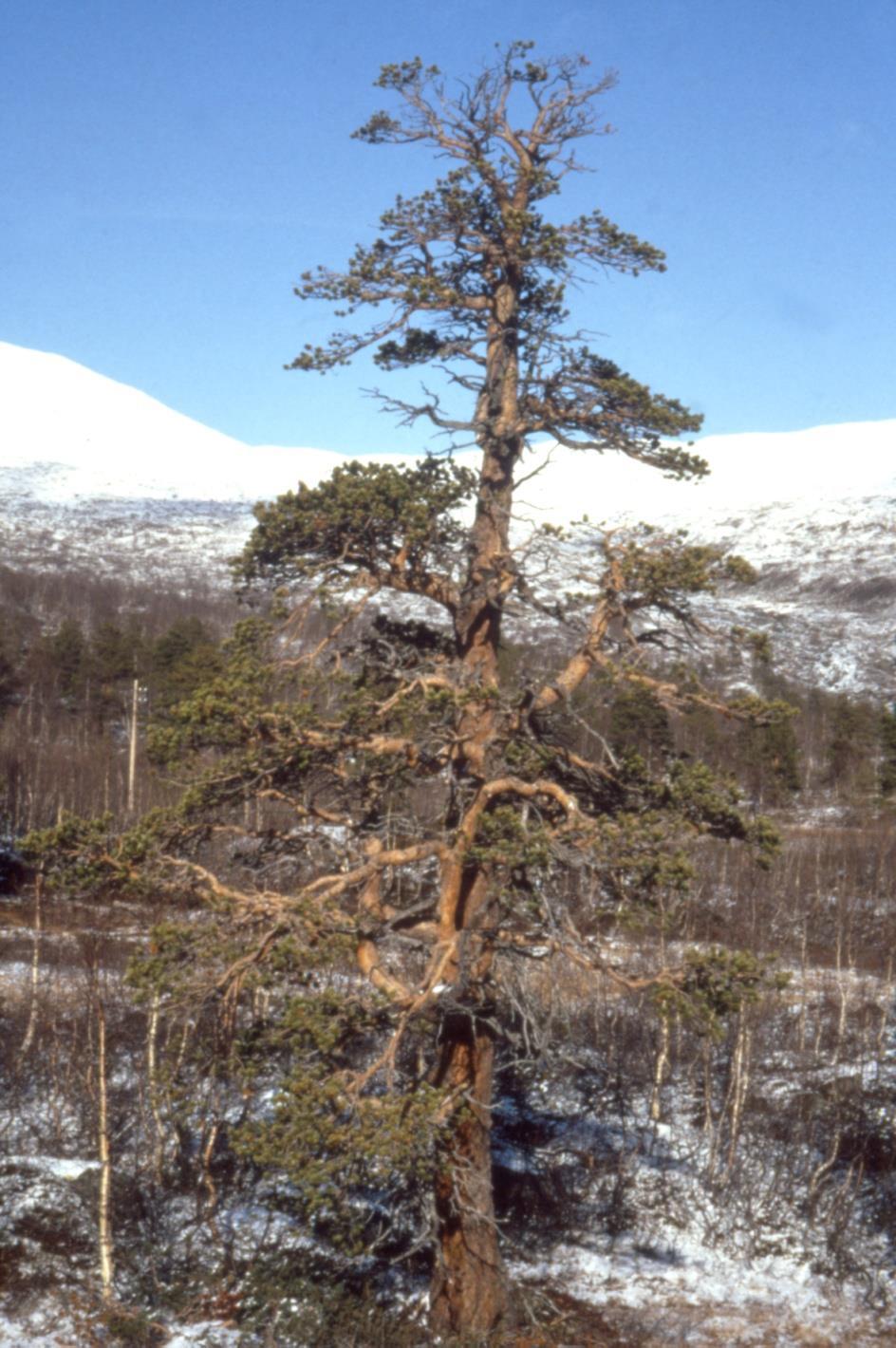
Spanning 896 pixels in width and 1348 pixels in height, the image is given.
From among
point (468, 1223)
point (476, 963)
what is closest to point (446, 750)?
point (476, 963)

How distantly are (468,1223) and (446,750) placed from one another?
4516mm

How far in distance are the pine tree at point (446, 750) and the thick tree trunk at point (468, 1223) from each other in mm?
27

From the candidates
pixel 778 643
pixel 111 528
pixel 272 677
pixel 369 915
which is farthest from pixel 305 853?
pixel 111 528

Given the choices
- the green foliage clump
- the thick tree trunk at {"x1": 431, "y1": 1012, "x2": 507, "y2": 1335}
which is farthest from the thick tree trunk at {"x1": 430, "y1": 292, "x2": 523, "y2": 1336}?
the green foliage clump

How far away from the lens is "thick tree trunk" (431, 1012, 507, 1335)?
11023 mm

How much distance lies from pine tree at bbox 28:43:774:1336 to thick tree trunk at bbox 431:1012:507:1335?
3 cm

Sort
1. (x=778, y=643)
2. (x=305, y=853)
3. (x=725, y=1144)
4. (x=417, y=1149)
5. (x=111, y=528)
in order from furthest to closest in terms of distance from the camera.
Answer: (x=111, y=528) < (x=778, y=643) < (x=725, y=1144) < (x=305, y=853) < (x=417, y=1149)

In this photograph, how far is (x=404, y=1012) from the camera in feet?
33.4

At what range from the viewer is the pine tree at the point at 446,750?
9922 mm

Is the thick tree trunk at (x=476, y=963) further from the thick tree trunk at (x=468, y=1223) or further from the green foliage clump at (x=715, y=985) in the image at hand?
the green foliage clump at (x=715, y=985)

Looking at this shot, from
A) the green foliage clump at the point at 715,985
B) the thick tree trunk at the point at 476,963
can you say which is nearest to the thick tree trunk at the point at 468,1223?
the thick tree trunk at the point at 476,963

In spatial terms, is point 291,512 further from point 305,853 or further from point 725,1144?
point 725,1144

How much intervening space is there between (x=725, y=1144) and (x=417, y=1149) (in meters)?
11.5

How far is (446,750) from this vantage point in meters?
11.4
